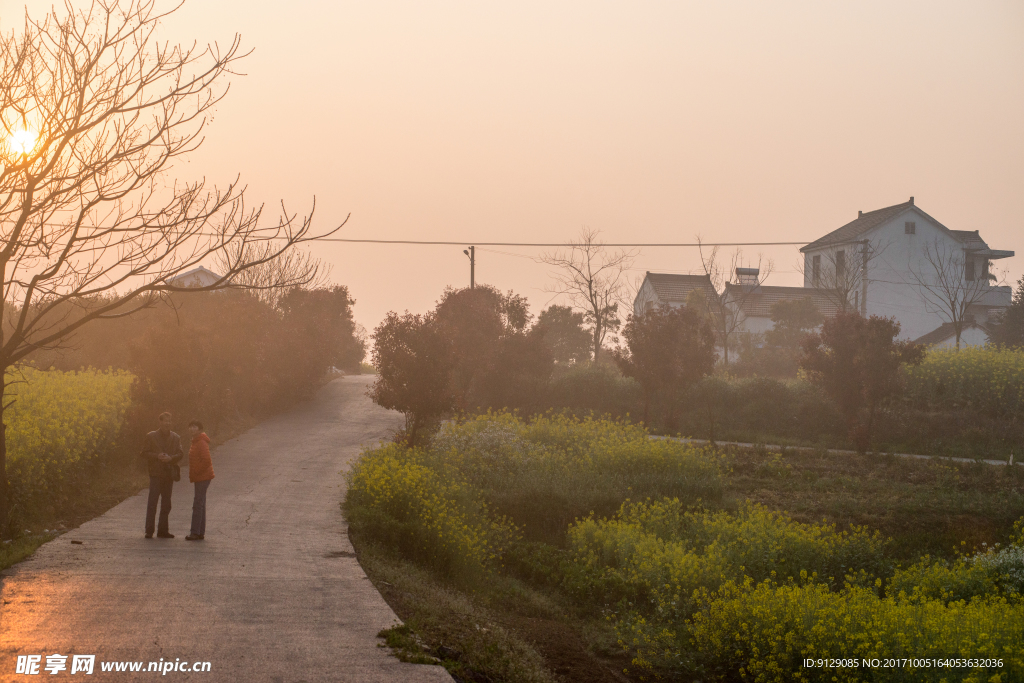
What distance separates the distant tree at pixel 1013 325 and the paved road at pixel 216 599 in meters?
44.5

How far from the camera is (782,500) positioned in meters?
17.6

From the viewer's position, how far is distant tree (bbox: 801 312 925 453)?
81.5 ft

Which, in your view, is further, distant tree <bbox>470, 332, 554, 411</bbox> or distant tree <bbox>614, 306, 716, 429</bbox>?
distant tree <bbox>470, 332, 554, 411</bbox>

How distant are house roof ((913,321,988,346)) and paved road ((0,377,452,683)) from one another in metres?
46.0

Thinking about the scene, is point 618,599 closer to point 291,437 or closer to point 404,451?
point 404,451

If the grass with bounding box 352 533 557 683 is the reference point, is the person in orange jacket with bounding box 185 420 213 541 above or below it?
above

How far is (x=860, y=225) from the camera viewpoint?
53.5 metres

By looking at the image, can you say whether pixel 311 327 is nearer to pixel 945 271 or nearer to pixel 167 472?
pixel 167 472

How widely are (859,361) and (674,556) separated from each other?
50.8 ft

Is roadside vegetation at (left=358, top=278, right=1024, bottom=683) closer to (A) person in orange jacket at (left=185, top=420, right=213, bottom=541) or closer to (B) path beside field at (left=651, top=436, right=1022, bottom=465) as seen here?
(B) path beside field at (left=651, top=436, right=1022, bottom=465)

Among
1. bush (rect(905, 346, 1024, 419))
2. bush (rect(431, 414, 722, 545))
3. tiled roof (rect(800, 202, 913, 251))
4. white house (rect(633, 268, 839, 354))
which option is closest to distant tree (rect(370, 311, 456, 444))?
bush (rect(431, 414, 722, 545))

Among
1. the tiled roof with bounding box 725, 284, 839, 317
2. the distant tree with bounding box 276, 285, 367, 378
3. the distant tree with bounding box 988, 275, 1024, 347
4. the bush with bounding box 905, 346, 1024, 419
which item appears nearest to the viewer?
Answer: the bush with bounding box 905, 346, 1024, 419

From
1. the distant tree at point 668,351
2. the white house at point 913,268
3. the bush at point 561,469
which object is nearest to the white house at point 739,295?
the white house at point 913,268

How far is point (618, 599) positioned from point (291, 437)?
1401 cm
